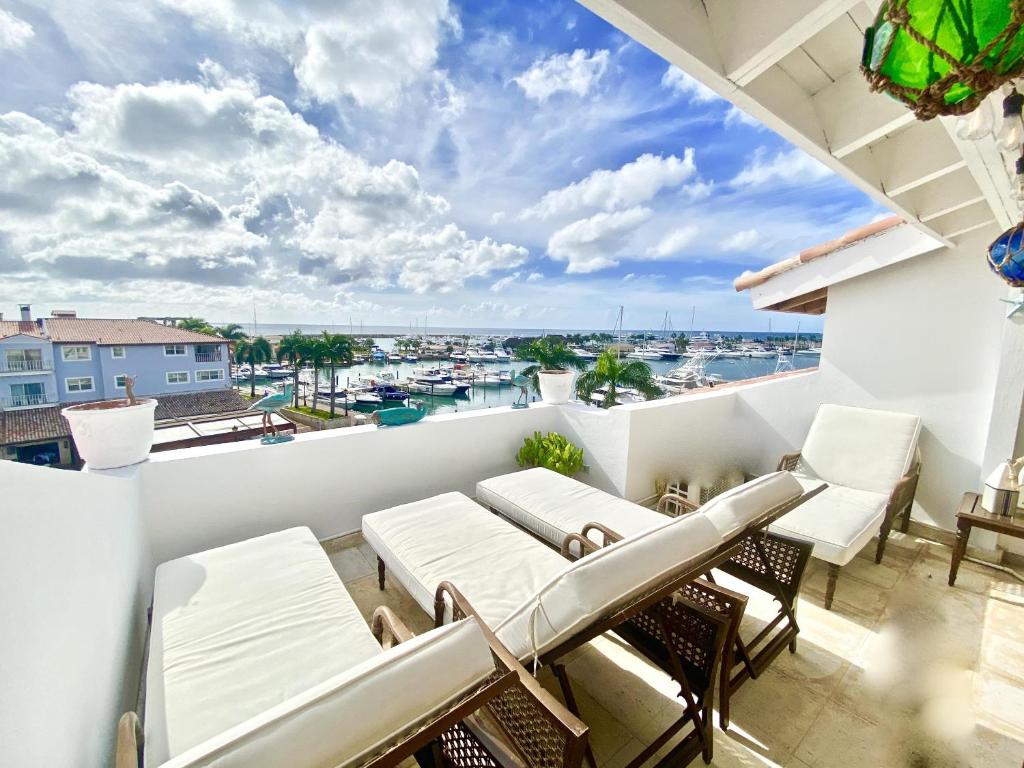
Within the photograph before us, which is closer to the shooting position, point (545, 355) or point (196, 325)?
point (196, 325)

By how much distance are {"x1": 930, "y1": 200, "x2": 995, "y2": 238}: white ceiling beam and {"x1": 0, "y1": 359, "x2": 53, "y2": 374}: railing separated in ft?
19.8

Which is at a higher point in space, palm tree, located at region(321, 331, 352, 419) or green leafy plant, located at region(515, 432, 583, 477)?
palm tree, located at region(321, 331, 352, 419)

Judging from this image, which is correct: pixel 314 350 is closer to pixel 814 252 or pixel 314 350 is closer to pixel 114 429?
pixel 114 429

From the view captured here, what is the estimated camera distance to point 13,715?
83 centimetres

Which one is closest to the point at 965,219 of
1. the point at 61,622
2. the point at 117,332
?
the point at 61,622

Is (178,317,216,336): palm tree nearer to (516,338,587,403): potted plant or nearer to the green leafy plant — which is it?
the green leafy plant

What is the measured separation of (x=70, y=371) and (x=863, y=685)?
5.00m

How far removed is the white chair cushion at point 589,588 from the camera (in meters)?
1.38

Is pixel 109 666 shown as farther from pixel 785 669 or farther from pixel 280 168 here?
pixel 280 168

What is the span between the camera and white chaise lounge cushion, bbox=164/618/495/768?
0.75 m

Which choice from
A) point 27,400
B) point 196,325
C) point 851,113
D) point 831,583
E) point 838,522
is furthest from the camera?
point 196,325

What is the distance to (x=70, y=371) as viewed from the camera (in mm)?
2523

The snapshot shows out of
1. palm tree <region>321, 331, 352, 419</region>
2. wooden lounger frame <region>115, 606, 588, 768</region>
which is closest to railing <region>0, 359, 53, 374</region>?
wooden lounger frame <region>115, 606, 588, 768</region>

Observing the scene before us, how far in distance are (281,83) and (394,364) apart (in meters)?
9.93
